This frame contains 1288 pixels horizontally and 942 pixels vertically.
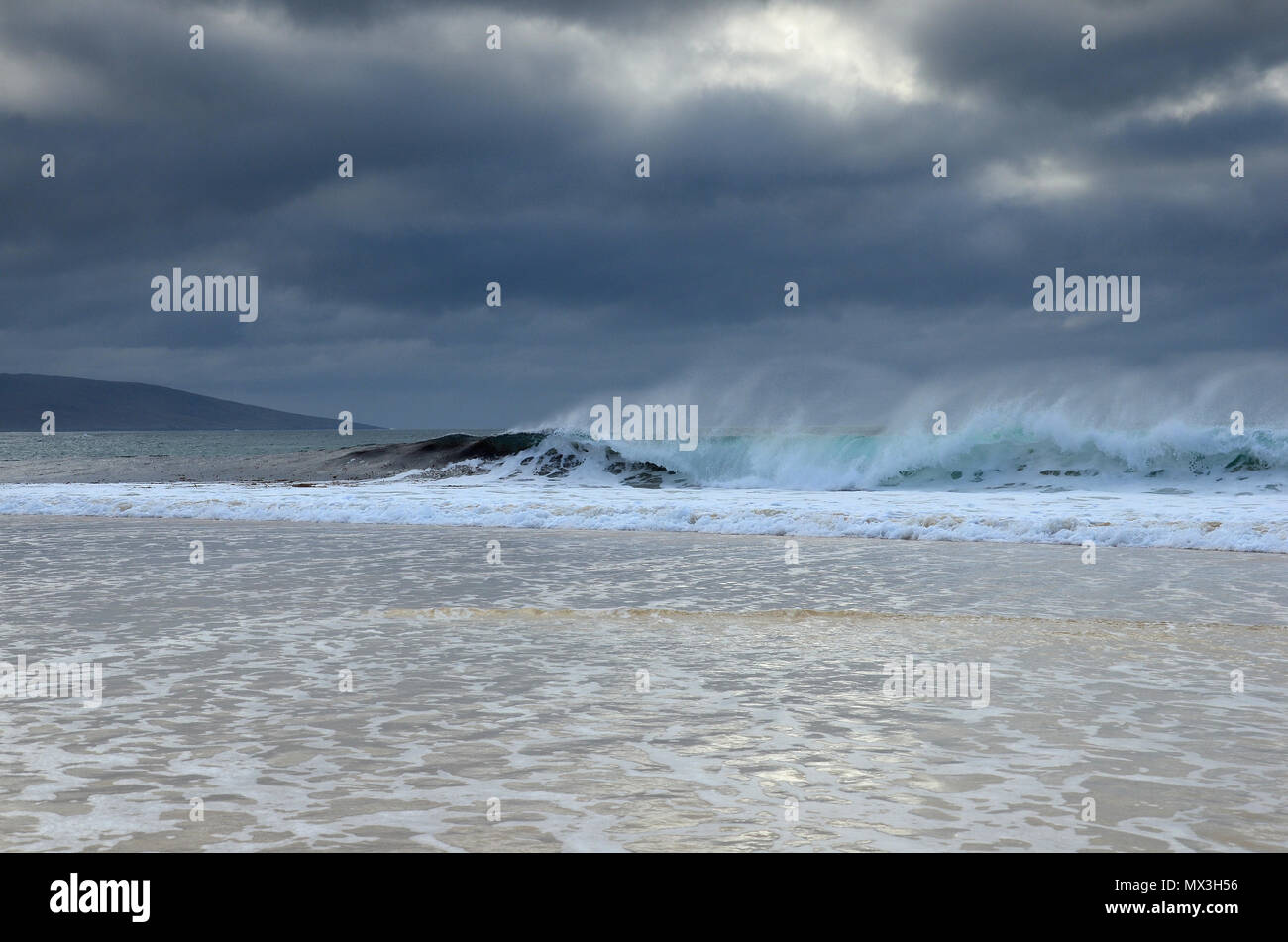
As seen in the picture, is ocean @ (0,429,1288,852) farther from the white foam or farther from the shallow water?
the white foam

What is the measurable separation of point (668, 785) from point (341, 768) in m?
1.50

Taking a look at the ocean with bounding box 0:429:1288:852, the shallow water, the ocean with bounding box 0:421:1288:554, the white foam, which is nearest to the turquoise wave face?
the ocean with bounding box 0:421:1288:554

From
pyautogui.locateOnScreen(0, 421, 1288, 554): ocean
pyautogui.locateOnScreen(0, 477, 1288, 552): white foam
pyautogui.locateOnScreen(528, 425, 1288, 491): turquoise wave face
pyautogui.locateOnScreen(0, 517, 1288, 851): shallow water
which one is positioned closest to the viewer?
pyautogui.locateOnScreen(0, 517, 1288, 851): shallow water

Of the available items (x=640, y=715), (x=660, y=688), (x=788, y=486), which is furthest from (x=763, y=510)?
(x=640, y=715)

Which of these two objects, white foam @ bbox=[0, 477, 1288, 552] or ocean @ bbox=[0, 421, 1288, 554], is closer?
white foam @ bbox=[0, 477, 1288, 552]

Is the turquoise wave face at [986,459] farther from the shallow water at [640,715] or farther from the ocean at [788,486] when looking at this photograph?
the shallow water at [640,715]

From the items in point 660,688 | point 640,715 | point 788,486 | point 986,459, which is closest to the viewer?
point 640,715

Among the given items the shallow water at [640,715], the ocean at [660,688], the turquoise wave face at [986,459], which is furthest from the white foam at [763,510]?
the shallow water at [640,715]

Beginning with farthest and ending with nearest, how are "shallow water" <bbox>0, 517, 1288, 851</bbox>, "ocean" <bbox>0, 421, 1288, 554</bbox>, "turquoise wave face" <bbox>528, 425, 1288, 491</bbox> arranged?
1. "turquoise wave face" <bbox>528, 425, 1288, 491</bbox>
2. "ocean" <bbox>0, 421, 1288, 554</bbox>
3. "shallow water" <bbox>0, 517, 1288, 851</bbox>

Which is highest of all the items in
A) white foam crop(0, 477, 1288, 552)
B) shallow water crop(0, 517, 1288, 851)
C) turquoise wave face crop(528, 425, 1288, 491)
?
turquoise wave face crop(528, 425, 1288, 491)

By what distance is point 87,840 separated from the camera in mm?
3680

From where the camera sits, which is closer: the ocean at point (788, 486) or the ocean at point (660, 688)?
the ocean at point (660, 688)

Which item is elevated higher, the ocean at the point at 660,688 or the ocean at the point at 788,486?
the ocean at the point at 788,486

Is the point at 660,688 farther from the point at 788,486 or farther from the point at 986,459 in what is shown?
the point at 986,459
